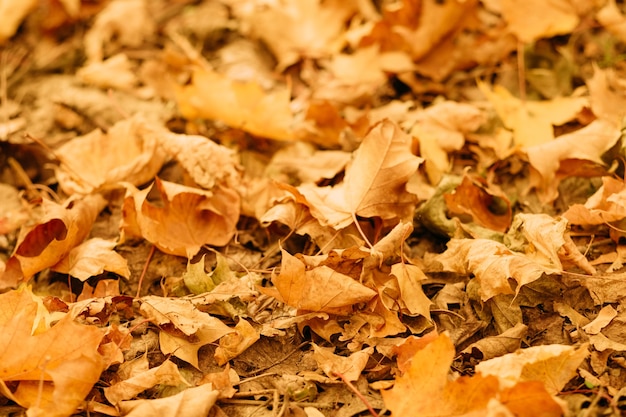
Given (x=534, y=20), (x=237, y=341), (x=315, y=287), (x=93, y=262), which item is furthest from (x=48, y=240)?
(x=534, y=20)

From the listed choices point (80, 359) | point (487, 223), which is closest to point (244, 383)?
point (80, 359)

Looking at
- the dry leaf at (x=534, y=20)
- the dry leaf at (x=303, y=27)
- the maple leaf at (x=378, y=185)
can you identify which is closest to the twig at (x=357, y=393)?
the maple leaf at (x=378, y=185)

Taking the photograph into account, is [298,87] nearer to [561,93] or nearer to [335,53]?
[335,53]

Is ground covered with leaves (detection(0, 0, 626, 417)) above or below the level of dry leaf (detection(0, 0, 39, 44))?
below

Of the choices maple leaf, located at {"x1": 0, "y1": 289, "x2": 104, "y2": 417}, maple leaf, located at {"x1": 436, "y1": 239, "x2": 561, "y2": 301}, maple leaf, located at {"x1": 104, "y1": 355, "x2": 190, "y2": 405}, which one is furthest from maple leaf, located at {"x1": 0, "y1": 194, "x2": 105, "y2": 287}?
maple leaf, located at {"x1": 436, "y1": 239, "x2": 561, "y2": 301}

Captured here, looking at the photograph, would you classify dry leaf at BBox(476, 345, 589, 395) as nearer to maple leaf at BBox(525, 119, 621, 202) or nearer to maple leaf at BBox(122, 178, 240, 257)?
maple leaf at BBox(525, 119, 621, 202)
